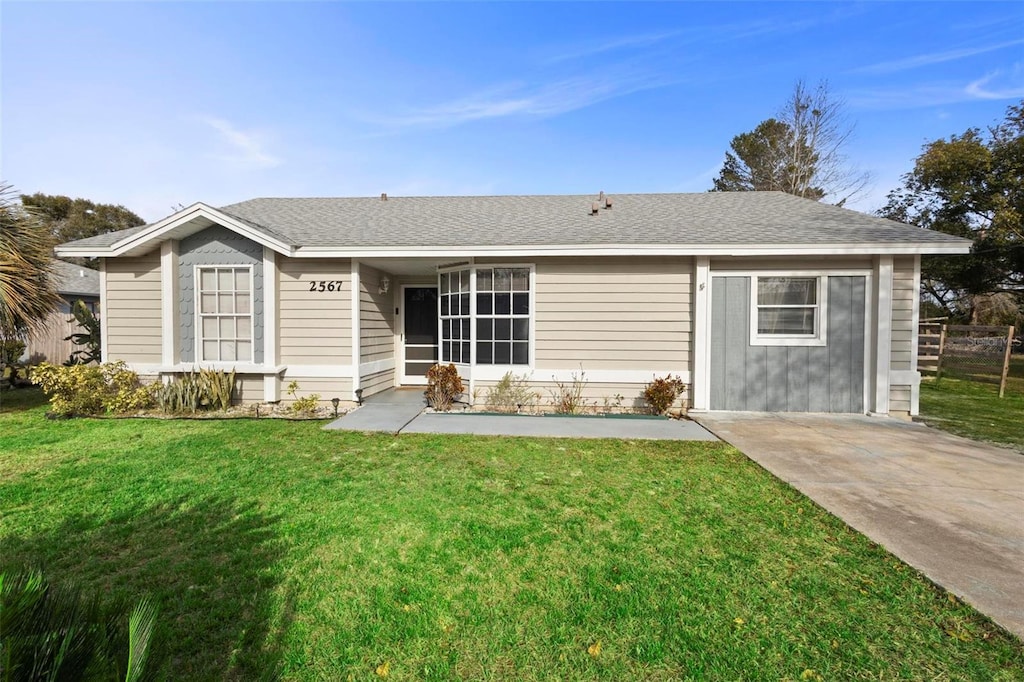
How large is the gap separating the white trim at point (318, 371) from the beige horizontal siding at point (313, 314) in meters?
0.07

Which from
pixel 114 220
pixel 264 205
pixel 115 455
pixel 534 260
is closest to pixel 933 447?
pixel 534 260

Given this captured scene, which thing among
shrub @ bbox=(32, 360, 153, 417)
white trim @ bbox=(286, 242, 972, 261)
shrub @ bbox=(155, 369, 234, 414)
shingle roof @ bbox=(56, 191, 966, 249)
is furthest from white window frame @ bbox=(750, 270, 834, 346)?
shrub @ bbox=(32, 360, 153, 417)

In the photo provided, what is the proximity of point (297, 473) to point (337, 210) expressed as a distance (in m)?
7.43

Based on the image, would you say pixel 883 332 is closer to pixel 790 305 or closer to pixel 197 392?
pixel 790 305

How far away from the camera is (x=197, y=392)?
7.61m

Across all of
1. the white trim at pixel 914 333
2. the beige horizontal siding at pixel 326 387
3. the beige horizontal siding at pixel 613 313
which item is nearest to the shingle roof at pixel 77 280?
the beige horizontal siding at pixel 326 387

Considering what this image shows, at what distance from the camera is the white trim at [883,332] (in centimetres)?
729

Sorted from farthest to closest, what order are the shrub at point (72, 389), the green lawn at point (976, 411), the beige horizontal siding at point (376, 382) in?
the beige horizontal siding at point (376, 382), the shrub at point (72, 389), the green lawn at point (976, 411)

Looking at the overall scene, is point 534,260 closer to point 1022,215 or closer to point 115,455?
point 115,455

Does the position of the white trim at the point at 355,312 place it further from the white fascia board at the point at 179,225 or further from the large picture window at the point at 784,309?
the large picture window at the point at 784,309

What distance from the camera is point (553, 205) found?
10305mm

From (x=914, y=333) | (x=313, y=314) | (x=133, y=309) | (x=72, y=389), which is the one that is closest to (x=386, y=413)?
(x=313, y=314)

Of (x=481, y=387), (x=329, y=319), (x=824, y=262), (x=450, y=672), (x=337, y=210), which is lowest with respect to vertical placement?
(x=450, y=672)

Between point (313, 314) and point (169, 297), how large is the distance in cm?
243
